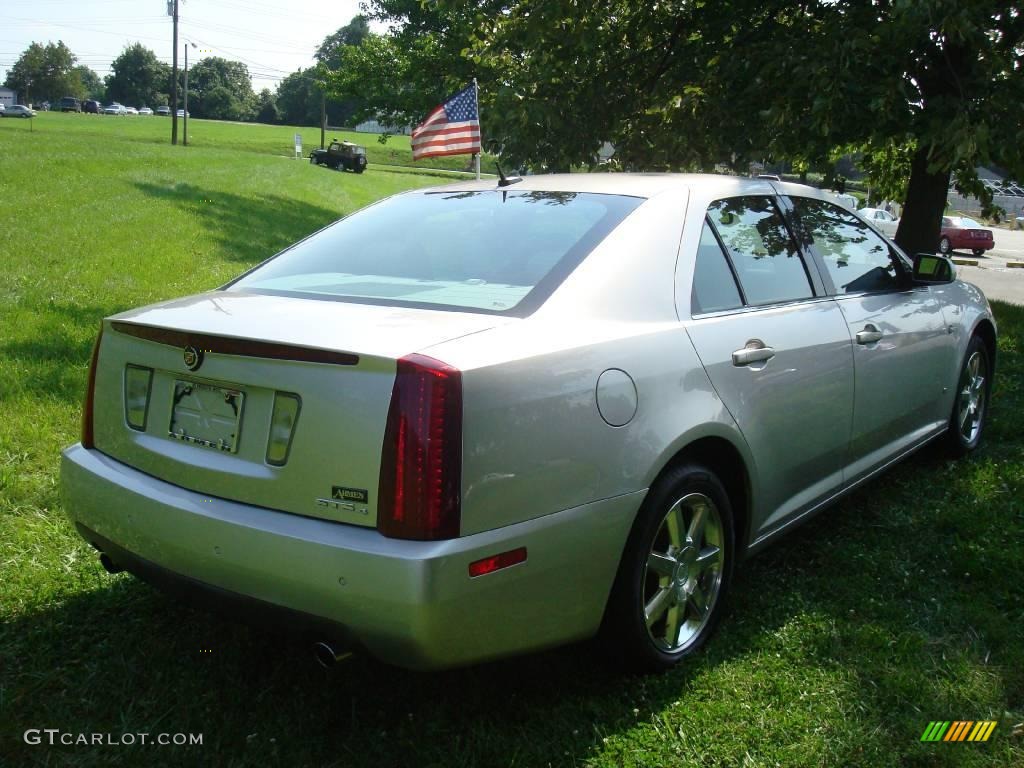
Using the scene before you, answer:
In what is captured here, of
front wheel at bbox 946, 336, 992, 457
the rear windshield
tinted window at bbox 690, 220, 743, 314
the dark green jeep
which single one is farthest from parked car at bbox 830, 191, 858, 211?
the dark green jeep

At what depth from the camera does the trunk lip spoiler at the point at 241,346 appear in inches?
90.8

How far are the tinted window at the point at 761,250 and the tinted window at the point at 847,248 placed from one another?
26 centimetres

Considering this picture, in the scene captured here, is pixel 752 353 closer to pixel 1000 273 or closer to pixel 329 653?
pixel 329 653

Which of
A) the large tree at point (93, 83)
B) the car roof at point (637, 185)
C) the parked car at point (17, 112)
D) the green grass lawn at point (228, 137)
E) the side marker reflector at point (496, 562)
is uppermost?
the large tree at point (93, 83)

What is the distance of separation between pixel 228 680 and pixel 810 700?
71.0 inches

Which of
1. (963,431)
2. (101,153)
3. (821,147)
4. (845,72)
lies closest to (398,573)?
(963,431)

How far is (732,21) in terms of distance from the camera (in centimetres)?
952

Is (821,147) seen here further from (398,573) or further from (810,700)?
(398,573)

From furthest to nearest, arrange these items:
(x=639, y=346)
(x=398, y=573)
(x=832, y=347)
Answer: (x=832, y=347) < (x=639, y=346) < (x=398, y=573)

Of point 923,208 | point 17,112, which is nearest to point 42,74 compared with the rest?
point 17,112

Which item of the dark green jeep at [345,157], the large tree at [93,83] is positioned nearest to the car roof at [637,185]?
the dark green jeep at [345,157]

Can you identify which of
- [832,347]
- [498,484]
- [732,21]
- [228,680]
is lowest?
[228,680]

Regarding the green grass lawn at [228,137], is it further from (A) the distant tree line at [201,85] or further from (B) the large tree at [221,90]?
(B) the large tree at [221,90]

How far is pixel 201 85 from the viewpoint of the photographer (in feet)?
402
